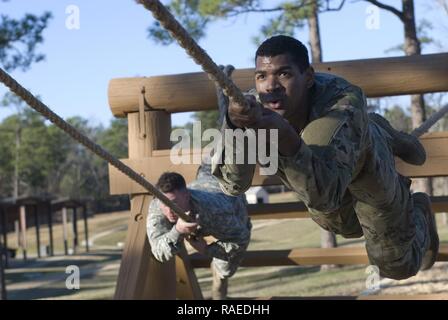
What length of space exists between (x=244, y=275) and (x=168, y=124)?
10530mm

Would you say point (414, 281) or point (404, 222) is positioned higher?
point (404, 222)

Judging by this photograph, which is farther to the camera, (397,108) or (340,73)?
(397,108)

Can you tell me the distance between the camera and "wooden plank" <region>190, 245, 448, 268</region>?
531cm

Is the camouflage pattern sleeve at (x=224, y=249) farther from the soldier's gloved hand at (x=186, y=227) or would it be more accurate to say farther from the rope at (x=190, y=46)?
the rope at (x=190, y=46)

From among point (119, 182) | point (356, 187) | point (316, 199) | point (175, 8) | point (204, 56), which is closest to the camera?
point (204, 56)

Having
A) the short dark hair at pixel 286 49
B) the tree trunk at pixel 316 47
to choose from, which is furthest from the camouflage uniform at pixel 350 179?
the tree trunk at pixel 316 47

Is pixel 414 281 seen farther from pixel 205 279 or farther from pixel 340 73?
pixel 340 73

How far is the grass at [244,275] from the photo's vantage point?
37.5 ft

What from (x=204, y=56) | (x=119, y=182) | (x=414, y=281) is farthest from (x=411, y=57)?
(x=414, y=281)

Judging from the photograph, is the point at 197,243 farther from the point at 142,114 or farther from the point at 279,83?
the point at 279,83

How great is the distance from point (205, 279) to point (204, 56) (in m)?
13.1

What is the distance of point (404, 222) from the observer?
3.08 m

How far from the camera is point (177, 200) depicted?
4348 millimetres

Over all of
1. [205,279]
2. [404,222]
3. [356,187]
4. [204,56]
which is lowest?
[205,279]
